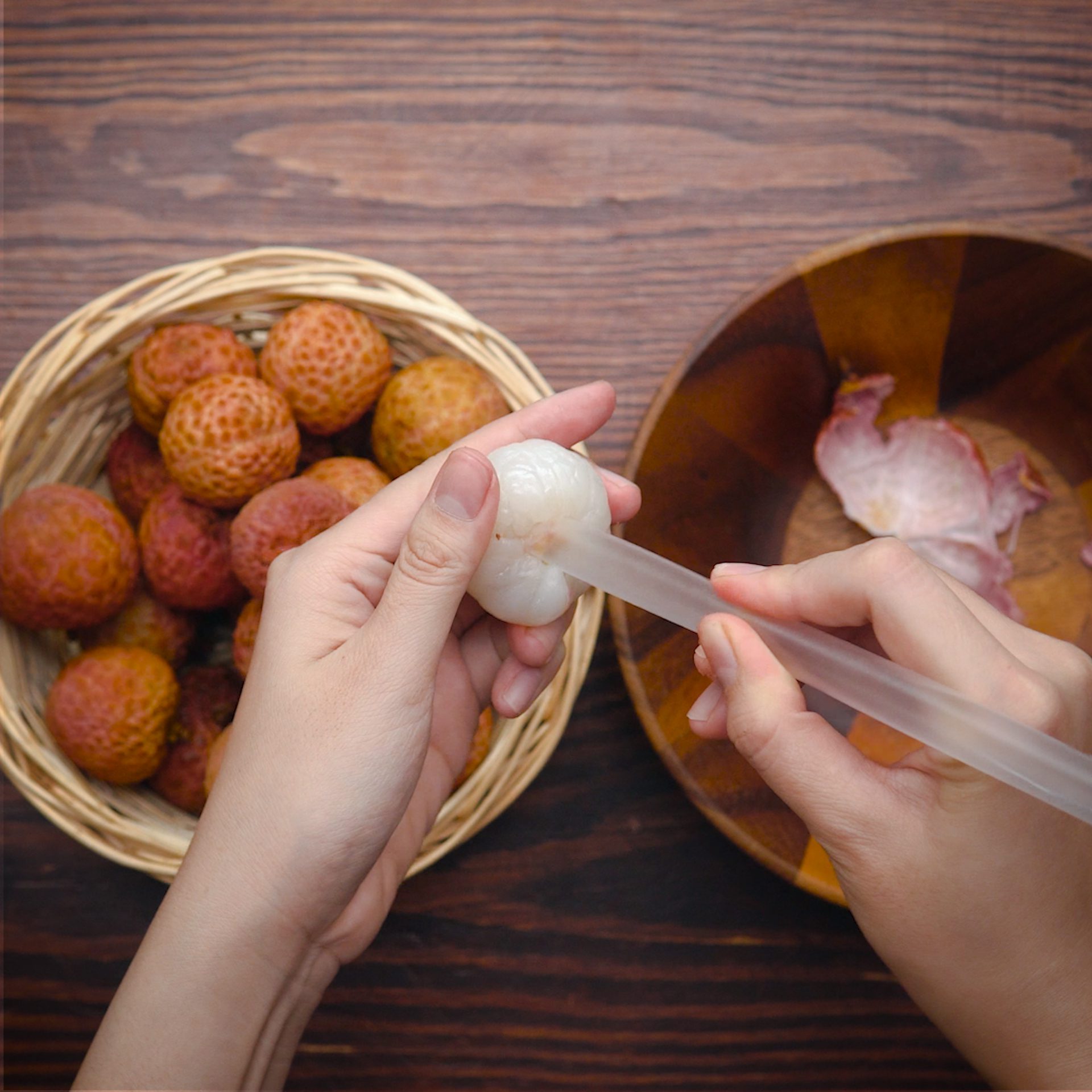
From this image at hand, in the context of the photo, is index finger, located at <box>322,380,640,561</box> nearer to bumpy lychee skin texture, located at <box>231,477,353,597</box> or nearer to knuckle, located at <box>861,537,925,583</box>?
bumpy lychee skin texture, located at <box>231,477,353,597</box>

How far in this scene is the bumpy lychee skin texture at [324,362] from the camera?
707 mm

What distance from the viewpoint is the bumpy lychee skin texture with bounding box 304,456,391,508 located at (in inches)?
27.7

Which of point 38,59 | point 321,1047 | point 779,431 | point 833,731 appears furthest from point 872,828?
point 38,59

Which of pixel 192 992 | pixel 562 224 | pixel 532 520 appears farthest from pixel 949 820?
pixel 562 224

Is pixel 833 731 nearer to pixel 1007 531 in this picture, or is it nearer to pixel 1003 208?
pixel 1007 531

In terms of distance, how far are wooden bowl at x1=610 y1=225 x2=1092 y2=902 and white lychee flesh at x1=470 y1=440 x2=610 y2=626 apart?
0.13 meters

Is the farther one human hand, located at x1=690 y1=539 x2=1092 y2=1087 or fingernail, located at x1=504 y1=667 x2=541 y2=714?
fingernail, located at x1=504 y1=667 x2=541 y2=714

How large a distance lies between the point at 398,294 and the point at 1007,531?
0.62 meters

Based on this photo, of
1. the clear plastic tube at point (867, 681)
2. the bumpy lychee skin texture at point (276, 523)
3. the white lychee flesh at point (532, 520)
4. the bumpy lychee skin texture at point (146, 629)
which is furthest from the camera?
the bumpy lychee skin texture at point (146, 629)

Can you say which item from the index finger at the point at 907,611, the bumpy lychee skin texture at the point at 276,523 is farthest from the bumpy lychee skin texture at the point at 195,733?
the index finger at the point at 907,611

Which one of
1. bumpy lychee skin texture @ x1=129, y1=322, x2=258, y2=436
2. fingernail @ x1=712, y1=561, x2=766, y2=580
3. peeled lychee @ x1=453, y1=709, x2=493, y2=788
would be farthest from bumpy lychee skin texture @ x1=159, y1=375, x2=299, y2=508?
fingernail @ x1=712, y1=561, x2=766, y2=580

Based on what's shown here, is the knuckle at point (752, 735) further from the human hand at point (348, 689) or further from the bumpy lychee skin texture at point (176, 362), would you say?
the bumpy lychee skin texture at point (176, 362)

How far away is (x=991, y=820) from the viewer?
45cm

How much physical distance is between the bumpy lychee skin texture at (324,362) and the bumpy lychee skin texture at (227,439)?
2 cm
